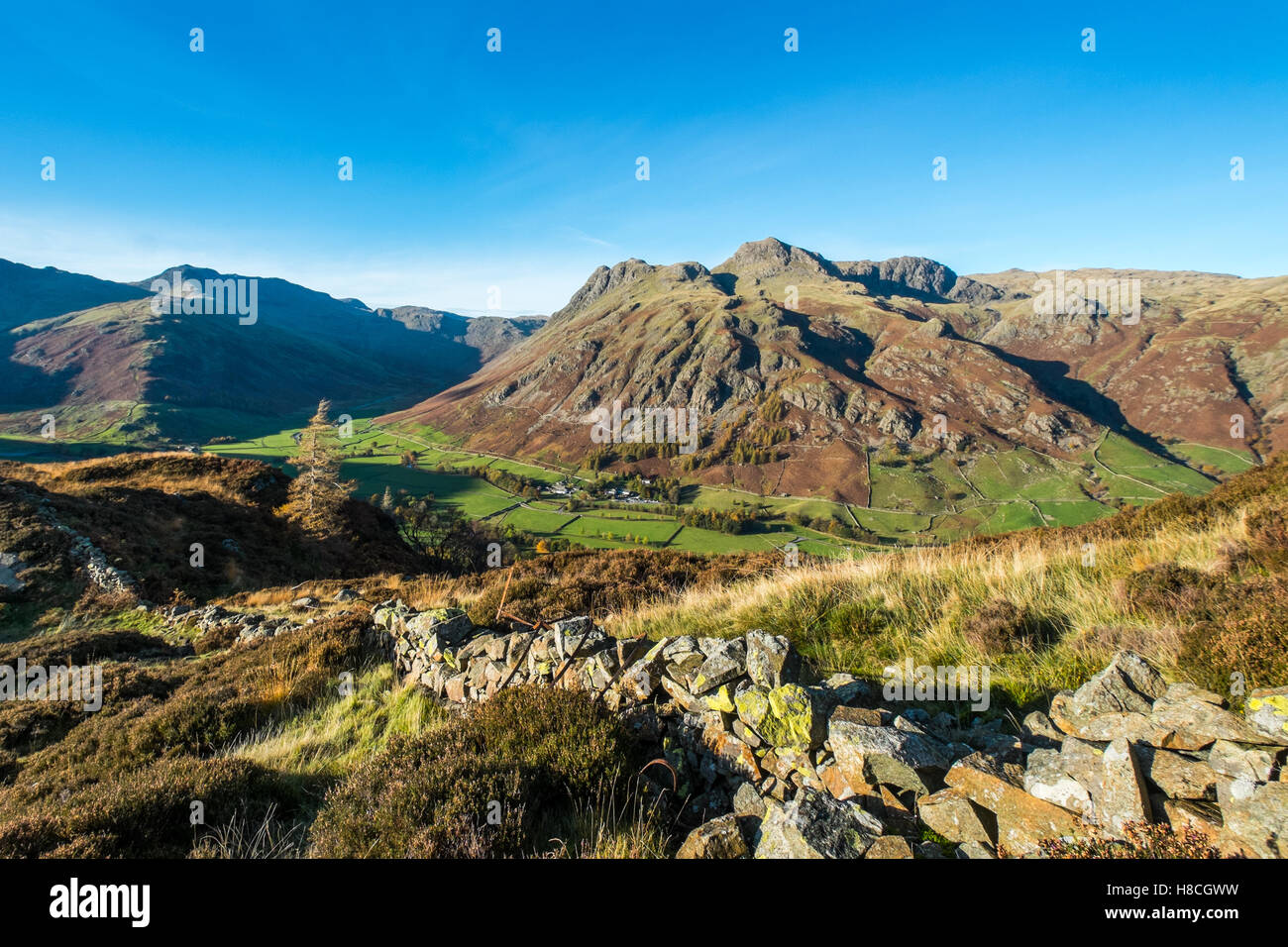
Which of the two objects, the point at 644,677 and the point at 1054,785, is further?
the point at 644,677

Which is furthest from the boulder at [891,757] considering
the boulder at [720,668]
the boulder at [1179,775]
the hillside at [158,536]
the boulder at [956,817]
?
the hillside at [158,536]

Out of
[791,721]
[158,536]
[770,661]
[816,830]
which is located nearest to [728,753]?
[791,721]

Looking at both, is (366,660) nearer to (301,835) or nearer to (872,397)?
(301,835)

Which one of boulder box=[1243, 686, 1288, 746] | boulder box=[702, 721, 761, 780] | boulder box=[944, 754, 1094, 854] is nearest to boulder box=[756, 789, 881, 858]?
boulder box=[944, 754, 1094, 854]

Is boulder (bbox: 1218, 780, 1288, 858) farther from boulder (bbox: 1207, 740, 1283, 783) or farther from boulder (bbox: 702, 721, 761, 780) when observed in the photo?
boulder (bbox: 702, 721, 761, 780)

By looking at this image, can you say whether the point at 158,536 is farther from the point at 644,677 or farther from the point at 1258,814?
the point at 1258,814

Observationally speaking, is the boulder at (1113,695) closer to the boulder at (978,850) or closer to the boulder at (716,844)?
the boulder at (978,850)
